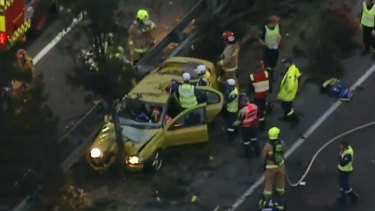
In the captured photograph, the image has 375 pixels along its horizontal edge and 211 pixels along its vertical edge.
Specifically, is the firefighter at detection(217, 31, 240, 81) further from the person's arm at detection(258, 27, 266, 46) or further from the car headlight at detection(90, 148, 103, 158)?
the car headlight at detection(90, 148, 103, 158)

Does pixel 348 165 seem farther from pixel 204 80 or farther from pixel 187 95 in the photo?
pixel 204 80

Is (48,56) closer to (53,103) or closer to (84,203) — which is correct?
(53,103)

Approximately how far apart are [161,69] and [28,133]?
5.62 metres

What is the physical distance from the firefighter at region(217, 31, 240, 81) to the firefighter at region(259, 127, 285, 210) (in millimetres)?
3658

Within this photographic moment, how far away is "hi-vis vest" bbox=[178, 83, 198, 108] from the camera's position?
27672 millimetres

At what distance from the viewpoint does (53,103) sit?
98.2 feet

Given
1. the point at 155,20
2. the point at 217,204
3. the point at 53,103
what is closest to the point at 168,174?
the point at 217,204

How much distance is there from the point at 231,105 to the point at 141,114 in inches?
78.1

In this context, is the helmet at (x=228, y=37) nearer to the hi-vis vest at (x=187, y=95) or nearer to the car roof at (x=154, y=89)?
the car roof at (x=154, y=89)

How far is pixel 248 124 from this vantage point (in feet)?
89.4

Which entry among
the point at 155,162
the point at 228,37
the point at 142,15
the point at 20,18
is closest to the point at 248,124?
the point at 155,162

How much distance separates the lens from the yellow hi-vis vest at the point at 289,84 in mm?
27984

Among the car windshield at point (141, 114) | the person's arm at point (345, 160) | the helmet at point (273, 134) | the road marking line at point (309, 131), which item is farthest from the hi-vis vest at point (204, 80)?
the person's arm at point (345, 160)

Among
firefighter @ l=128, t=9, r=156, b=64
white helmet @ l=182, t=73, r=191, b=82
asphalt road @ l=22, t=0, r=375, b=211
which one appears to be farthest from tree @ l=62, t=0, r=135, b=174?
firefighter @ l=128, t=9, r=156, b=64
